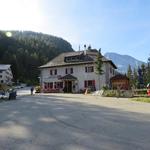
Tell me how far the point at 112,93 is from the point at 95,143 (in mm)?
35470

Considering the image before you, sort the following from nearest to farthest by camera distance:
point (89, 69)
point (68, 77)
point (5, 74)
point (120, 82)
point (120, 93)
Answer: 1. point (120, 93)
2. point (120, 82)
3. point (89, 69)
4. point (68, 77)
5. point (5, 74)

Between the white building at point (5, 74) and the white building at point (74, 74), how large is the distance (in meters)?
61.3

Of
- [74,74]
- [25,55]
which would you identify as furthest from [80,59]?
[25,55]

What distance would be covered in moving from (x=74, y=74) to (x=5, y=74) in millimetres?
73364

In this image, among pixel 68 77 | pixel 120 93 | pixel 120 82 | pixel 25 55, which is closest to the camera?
pixel 120 93

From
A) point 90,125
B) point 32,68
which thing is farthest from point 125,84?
point 32,68

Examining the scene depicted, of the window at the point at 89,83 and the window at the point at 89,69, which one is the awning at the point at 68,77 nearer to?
the window at the point at 89,83

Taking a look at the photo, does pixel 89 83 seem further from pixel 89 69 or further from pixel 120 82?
pixel 120 82

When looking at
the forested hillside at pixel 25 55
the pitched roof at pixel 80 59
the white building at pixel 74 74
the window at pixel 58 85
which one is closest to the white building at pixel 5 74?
the forested hillside at pixel 25 55

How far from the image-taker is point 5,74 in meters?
131

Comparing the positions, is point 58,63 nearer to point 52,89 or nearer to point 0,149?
point 52,89

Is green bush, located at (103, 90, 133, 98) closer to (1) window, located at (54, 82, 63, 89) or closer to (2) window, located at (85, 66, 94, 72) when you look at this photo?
(2) window, located at (85, 66, 94, 72)

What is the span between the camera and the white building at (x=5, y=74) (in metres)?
127

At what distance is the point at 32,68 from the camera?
6038 inches
